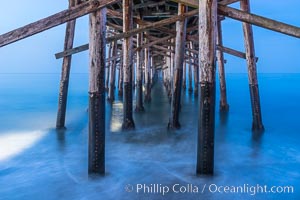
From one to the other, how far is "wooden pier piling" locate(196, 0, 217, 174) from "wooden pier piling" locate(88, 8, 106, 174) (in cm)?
110

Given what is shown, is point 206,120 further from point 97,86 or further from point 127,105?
point 127,105

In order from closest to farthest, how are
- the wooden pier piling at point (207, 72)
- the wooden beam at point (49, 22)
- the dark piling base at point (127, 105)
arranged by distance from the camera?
the wooden beam at point (49, 22) → the wooden pier piling at point (207, 72) → the dark piling base at point (127, 105)

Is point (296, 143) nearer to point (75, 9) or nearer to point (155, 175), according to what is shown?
point (155, 175)

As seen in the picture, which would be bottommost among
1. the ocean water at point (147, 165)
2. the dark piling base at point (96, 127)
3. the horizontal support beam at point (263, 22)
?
the ocean water at point (147, 165)

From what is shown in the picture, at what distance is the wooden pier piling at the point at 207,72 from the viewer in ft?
9.87

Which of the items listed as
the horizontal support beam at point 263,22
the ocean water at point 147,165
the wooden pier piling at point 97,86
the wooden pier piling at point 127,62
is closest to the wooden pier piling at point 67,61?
the ocean water at point 147,165

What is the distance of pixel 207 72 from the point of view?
9.98 feet

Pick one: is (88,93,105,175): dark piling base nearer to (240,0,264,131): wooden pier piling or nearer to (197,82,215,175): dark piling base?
(197,82,215,175): dark piling base

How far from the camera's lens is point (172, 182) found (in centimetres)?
326

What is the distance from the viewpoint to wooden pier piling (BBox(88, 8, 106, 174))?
318cm

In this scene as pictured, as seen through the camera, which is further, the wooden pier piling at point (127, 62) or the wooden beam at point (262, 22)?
the wooden pier piling at point (127, 62)

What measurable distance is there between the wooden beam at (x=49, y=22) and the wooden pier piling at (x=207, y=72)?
1042mm

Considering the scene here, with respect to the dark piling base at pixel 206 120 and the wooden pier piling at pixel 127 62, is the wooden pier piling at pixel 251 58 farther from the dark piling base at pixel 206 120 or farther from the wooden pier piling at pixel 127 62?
the dark piling base at pixel 206 120

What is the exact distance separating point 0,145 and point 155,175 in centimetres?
357
